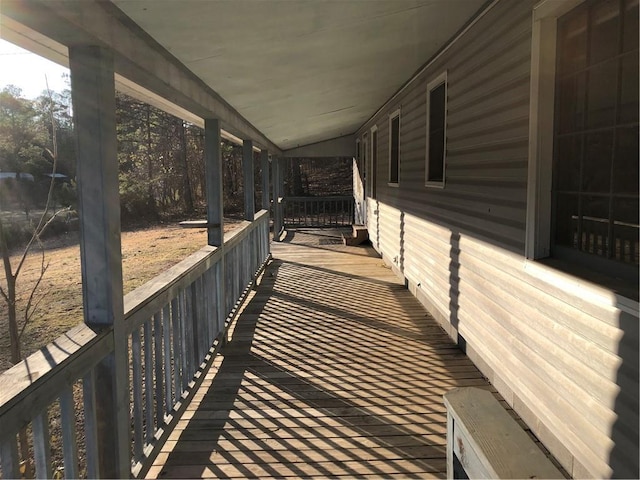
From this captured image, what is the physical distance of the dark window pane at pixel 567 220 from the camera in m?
2.22

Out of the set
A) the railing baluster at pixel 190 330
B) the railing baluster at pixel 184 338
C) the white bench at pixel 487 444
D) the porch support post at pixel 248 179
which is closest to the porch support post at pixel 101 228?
the railing baluster at pixel 184 338

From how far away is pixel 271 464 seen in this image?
2338 millimetres

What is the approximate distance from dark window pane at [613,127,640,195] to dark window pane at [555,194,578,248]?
1.17ft

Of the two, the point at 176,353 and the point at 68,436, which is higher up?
the point at 68,436

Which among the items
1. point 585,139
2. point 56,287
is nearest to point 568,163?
point 585,139

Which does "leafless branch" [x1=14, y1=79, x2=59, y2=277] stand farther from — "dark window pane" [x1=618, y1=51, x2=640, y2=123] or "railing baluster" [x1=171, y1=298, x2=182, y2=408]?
"dark window pane" [x1=618, y1=51, x2=640, y2=123]

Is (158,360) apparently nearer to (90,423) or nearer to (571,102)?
(90,423)

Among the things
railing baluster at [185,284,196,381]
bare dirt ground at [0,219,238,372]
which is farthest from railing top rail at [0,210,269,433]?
railing baluster at [185,284,196,381]

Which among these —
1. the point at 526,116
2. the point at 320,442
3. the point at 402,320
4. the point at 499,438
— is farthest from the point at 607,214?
the point at 402,320

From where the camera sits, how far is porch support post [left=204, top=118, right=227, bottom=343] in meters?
3.72

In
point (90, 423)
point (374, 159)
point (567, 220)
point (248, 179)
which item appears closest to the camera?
point (90, 423)

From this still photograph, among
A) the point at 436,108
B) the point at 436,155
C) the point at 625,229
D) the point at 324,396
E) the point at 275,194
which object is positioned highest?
the point at 436,108

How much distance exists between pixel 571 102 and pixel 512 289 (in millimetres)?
1044

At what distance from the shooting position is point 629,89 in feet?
5.76
